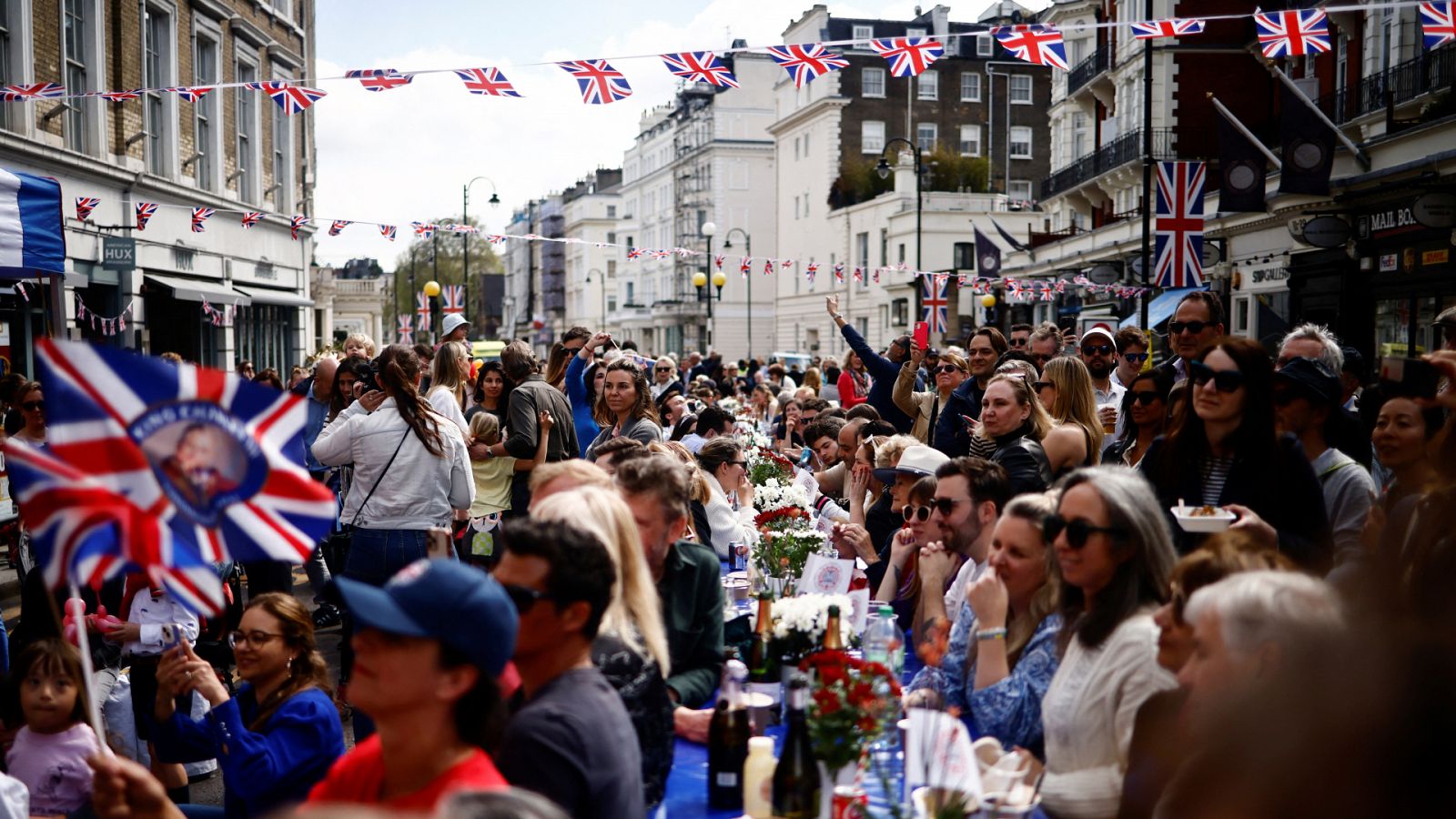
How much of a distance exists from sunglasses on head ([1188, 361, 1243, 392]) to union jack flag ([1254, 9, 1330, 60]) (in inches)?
240

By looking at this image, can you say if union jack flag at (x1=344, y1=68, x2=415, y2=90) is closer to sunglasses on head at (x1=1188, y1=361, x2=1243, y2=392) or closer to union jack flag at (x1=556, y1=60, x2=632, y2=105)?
union jack flag at (x1=556, y1=60, x2=632, y2=105)

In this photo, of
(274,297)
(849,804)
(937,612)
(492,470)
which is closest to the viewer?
(849,804)

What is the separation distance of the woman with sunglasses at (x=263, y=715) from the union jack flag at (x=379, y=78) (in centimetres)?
710

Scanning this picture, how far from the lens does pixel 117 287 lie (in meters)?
19.5

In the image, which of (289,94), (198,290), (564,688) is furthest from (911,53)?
(198,290)

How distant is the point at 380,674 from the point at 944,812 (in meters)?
1.36

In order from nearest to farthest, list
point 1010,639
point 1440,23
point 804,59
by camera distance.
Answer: point 1010,639 < point 1440,23 < point 804,59

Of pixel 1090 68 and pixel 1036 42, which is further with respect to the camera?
pixel 1090 68

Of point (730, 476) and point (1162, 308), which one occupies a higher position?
point (1162, 308)

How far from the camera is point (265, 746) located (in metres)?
4.01

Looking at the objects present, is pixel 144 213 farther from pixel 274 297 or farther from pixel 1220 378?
pixel 1220 378

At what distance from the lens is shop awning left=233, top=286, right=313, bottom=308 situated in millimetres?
26188

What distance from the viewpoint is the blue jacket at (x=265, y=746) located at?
155 inches

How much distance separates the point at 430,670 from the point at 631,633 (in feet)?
2.98
